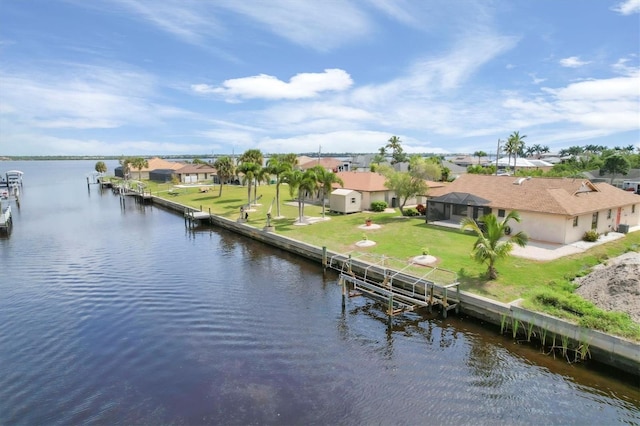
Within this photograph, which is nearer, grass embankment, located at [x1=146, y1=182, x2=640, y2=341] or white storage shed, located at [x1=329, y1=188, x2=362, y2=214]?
grass embankment, located at [x1=146, y1=182, x2=640, y2=341]

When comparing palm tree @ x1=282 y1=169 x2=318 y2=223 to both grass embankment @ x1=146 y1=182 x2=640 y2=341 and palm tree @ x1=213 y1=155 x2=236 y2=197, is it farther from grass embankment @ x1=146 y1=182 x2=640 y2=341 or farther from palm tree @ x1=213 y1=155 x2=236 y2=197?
palm tree @ x1=213 y1=155 x2=236 y2=197

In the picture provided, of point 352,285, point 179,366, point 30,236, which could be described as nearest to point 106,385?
point 179,366

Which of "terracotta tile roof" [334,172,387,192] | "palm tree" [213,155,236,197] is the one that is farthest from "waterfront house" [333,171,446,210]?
"palm tree" [213,155,236,197]

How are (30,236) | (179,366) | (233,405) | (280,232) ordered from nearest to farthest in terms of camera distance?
(233,405) → (179,366) → (280,232) → (30,236)

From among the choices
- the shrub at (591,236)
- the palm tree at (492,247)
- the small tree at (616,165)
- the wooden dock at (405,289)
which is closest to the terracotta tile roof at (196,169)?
the wooden dock at (405,289)

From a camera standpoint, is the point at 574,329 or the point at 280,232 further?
the point at 280,232

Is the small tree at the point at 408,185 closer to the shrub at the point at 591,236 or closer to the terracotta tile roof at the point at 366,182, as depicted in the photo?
the terracotta tile roof at the point at 366,182

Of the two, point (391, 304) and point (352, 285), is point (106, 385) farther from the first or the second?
point (352, 285)

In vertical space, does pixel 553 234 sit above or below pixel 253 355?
above
